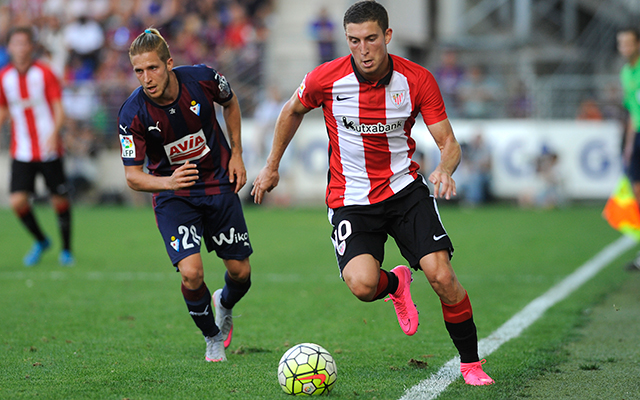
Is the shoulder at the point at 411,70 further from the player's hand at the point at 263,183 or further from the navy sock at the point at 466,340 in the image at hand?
the navy sock at the point at 466,340

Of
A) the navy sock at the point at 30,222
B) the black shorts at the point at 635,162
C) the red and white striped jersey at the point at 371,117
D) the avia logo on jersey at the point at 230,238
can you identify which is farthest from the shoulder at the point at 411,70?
the navy sock at the point at 30,222

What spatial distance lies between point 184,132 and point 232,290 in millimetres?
1153

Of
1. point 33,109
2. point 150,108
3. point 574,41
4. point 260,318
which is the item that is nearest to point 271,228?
point 33,109

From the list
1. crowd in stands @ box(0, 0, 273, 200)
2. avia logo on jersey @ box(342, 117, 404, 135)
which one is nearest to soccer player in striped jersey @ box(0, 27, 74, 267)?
avia logo on jersey @ box(342, 117, 404, 135)

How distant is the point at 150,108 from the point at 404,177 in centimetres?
167

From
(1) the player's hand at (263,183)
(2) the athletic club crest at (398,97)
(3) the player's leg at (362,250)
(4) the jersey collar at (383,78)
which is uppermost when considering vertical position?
(4) the jersey collar at (383,78)

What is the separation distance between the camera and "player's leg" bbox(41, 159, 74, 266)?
9258mm

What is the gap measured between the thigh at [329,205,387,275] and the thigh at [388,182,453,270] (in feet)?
0.32

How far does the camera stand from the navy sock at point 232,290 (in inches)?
211

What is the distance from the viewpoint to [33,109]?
9.41 metres

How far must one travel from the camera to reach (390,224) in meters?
4.73

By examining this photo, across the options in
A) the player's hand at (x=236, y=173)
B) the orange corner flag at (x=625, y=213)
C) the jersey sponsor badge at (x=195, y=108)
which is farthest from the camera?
the orange corner flag at (x=625, y=213)

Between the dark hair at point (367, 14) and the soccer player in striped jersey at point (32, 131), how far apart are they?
570 cm

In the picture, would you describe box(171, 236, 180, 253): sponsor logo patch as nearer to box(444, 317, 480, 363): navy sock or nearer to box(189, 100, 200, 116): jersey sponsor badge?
box(189, 100, 200, 116): jersey sponsor badge
